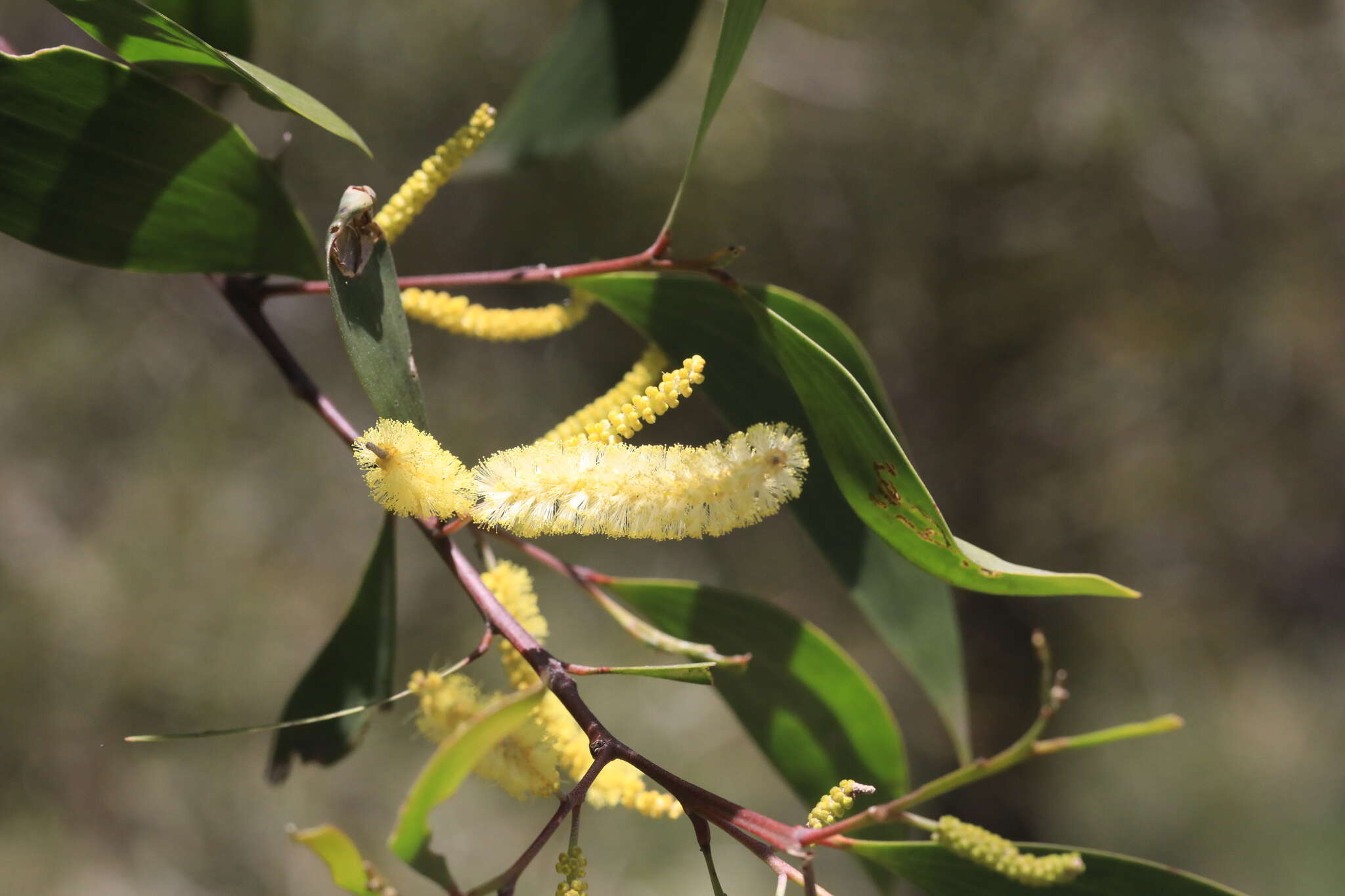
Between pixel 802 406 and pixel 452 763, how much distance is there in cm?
37

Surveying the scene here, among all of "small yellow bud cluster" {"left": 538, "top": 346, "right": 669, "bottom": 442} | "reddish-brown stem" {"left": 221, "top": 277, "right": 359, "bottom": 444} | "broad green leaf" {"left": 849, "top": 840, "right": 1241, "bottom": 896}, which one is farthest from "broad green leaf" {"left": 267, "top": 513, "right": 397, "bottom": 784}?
"broad green leaf" {"left": 849, "top": 840, "right": 1241, "bottom": 896}

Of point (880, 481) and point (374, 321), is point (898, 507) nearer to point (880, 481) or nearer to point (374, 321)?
point (880, 481)

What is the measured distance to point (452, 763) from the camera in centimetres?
35

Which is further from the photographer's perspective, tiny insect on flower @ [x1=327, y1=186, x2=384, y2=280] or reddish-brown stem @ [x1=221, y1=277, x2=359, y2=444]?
reddish-brown stem @ [x1=221, y1=277, x2=359, y2=444]

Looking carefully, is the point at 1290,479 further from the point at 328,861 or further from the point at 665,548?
the point at 328,861

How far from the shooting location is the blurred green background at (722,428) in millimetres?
2070

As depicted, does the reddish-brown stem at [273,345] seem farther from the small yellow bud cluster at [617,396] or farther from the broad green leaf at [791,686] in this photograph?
the broad green leaf at [791,686]


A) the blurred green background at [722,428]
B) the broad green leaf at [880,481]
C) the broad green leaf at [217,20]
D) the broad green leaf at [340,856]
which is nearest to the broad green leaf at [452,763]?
the broad green leaf at [340,856]

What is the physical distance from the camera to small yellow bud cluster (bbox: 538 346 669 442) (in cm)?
53

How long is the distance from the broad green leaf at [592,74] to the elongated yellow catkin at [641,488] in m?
0.54

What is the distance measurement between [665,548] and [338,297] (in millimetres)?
2166

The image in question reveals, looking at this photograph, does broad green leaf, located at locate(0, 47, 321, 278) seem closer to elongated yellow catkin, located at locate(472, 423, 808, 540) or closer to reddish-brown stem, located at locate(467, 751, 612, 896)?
elongated yellow catkin, located at locate(472, 423, 808, 540)

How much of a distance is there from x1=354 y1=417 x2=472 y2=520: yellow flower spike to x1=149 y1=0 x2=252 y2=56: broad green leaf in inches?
18.6

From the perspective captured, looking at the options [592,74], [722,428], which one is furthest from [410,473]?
[722,428]
